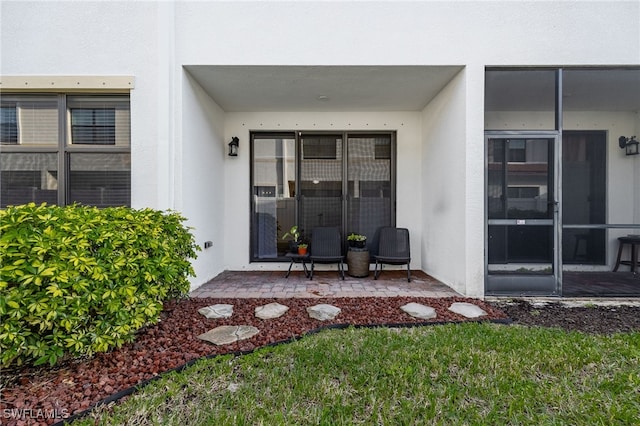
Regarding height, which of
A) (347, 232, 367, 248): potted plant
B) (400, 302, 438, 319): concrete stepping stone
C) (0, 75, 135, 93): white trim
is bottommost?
(400, 302, 438, 319): concrete stepping stone

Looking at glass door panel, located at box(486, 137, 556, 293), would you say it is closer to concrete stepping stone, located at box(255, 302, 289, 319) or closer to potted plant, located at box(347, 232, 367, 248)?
potted plant, located at box(347, 232, 367, 248)

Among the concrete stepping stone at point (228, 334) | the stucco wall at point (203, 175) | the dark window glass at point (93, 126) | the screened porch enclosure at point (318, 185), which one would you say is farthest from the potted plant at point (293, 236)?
the dark window glass at point (93, 126)

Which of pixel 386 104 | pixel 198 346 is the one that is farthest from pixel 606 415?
pixel 386 104

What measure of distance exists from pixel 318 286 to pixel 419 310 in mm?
1578

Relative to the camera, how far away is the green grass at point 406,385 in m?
1.63

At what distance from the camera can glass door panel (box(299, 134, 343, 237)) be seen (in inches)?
216

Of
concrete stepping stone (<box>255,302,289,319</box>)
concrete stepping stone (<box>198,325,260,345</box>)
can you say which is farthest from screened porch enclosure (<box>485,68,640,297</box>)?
concrete stepping stone (<box>198,325,260,345</box>)

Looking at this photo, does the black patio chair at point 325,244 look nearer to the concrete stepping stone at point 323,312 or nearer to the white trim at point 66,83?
the concrete stepping stone at point 323,312

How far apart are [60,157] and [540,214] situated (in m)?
6.46

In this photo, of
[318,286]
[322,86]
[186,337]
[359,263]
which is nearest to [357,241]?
[359,263]

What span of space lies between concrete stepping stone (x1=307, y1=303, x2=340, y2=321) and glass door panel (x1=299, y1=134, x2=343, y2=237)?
234cm

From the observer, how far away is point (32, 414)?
162 centimetres

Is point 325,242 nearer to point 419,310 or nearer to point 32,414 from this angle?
point 419,310

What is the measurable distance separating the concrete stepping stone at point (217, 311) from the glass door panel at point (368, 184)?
113 inches
